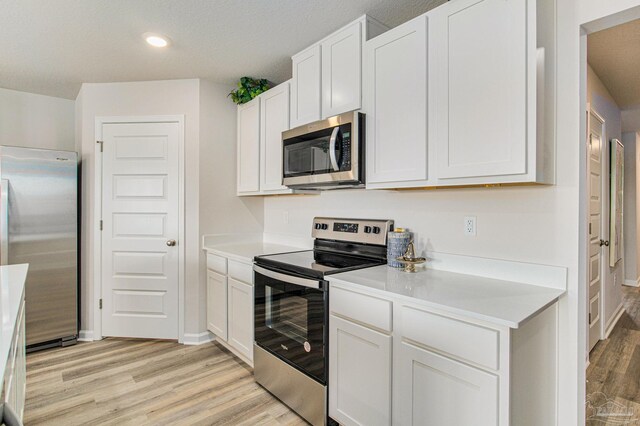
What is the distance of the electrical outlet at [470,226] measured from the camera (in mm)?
1875

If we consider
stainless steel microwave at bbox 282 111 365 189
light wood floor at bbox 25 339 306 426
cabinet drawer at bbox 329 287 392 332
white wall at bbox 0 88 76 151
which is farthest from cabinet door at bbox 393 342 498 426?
white wall at bbox 0 88 76 151

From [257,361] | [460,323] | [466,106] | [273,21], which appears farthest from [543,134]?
[257,361]

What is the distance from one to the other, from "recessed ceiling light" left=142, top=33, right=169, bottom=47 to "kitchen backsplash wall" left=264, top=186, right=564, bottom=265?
1.69m

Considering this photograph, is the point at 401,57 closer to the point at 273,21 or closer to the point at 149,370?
the point at 273,21

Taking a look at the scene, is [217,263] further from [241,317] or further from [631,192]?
[631,192]

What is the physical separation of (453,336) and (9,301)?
184 centimetres

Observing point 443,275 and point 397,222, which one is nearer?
point 443,275

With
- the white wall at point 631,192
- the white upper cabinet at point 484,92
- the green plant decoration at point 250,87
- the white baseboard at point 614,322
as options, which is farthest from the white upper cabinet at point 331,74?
the white wall at point 631,192

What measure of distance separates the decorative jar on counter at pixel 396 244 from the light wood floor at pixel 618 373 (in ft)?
4.77


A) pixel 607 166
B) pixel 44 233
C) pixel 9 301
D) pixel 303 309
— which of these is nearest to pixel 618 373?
pixel 607 166

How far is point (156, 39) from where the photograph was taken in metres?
2.42

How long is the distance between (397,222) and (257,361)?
139 cm

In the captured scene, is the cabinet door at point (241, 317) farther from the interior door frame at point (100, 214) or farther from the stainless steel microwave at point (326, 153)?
the stainless steel microwave at point (326, 153)

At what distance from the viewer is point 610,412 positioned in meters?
2.11
